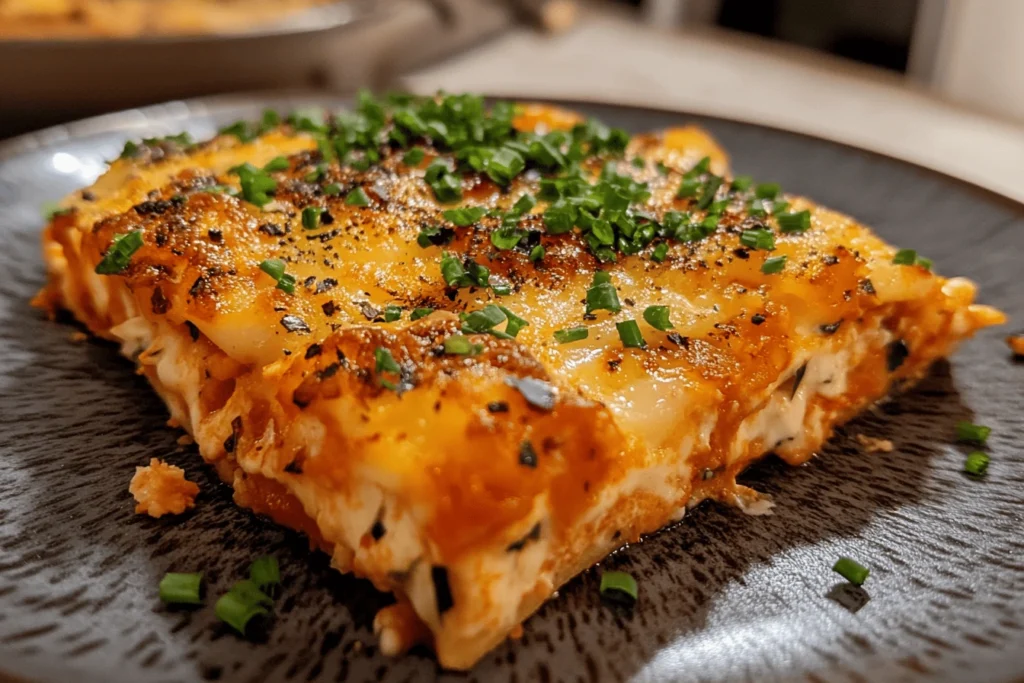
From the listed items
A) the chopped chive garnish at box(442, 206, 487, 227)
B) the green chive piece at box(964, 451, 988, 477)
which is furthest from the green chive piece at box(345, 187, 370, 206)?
the green chive piece at box(964, 451, 988, 477)

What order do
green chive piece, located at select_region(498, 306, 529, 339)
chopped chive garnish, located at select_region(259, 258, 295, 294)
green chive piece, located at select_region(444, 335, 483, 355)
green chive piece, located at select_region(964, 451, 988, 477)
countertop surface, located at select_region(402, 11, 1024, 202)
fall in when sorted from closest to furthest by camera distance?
1. green chive piece, located at select_region(444, 335, 483, 355)
2. green chive piece, located at select_region(498, 306, 529, 339)
3. chopped chive garnish, located at select_region(259, 258, 295, 294)
4. green chive piece, located at select_region(964, 451, 988, 477)
5. countertop surface, located at select_region(402, 11, 1024, 202)

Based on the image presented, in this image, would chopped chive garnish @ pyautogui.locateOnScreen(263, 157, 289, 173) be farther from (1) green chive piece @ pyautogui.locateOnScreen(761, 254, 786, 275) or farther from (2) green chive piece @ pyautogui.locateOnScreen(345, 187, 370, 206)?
(1) green chive piece @ pyautogui.locateOnScreen(761, 254, 786, 275)

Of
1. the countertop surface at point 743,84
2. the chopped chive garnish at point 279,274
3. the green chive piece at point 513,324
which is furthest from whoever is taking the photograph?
the countertop surface at point 743,84

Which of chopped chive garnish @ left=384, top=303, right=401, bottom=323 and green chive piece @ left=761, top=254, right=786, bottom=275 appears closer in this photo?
chopped chive garnish @ left=384, top=303, right=401, bottom=323

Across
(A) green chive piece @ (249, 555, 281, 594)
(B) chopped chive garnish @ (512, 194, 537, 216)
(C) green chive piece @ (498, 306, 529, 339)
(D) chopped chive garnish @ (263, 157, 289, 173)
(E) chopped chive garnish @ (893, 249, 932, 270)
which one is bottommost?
(A) green chive piece @ (249, 555, 281, 594)

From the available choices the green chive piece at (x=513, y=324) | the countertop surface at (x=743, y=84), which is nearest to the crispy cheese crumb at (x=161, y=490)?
the green chive piece at (x=513, y=324)

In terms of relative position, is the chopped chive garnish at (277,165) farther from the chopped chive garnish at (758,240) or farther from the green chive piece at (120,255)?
the chopped chive garnish at (758,240)

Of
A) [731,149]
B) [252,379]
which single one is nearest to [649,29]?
[731,149]
